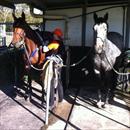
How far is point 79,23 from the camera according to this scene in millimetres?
9281

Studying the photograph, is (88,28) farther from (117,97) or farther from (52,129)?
(52,129)

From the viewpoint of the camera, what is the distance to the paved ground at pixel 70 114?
5926 mm

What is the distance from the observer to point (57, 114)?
664 cm

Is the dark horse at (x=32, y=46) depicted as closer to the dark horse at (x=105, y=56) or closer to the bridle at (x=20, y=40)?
the bridle at (x=20, y=40)

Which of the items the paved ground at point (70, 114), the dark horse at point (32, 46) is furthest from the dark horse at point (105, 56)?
the dark horse at point (32, 46)

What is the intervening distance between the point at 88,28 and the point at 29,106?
3118 millimetres

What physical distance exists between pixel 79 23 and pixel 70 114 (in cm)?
347

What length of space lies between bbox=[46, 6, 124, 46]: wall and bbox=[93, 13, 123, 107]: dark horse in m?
0.95

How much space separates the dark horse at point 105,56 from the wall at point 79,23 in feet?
3.12

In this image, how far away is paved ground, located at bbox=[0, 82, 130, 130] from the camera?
5.93 meters

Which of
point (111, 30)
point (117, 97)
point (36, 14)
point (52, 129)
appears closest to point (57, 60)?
point (52, 129)

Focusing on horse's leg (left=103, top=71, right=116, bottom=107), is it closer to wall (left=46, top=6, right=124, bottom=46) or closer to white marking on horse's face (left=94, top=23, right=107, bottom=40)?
white marking on horse's face (left=94, top=23, right=107, bottom=40)

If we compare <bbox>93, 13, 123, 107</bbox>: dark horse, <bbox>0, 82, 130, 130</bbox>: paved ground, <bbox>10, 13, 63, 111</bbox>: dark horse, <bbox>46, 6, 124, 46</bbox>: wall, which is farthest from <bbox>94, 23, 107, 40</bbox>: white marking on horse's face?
<bbox>46, 6, 124, 46</bbox>: wall

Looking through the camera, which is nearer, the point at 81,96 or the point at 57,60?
the point at 57,60
